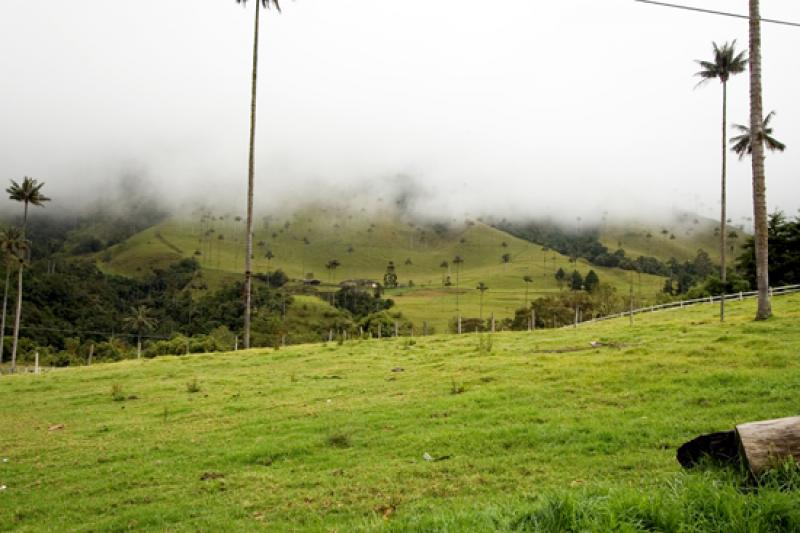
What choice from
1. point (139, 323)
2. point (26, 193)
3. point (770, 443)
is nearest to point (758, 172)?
point (770, 443)

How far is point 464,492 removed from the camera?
332 inches

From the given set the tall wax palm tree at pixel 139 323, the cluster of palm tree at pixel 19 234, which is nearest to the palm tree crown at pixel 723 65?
the cluster of palm tree at pixel 19 234

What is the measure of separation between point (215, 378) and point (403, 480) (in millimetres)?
17089

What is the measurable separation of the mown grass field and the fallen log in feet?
1.03

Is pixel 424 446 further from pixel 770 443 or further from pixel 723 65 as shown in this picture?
pixel 723 65

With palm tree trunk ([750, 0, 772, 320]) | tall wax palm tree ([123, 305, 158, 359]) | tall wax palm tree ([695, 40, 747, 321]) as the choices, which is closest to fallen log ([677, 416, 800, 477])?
palm tree trunk ([750, 0, 772, 320])

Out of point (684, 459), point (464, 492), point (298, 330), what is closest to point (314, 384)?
point (464, 492)

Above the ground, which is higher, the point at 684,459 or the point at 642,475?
the point at 684,459

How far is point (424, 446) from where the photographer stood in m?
11.3

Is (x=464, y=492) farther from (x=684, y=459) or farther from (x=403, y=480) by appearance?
(x=684, y=459)

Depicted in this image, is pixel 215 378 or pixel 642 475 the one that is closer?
pixel 642 475

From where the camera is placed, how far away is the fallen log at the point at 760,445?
20.2ft

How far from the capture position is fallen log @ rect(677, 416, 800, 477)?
20.2 feet

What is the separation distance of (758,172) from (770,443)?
2586cm
